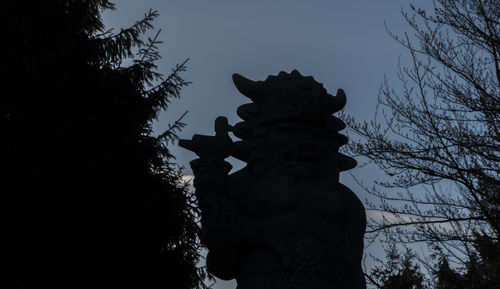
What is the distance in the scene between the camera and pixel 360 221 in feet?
14.7

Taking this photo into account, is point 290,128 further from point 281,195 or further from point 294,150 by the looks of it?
point 281,195

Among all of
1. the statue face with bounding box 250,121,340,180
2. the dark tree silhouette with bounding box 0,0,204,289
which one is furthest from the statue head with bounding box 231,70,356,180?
the dark tree silhouette with bounding box 0,0,204,289

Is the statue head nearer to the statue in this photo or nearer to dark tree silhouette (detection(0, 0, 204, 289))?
the statue

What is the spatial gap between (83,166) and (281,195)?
5821mm

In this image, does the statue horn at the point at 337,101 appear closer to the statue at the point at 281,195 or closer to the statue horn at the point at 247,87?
the statue at the point at 281,195

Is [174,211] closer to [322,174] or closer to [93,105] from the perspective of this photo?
[93,105]

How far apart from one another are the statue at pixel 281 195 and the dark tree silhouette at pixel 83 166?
497 centimetres

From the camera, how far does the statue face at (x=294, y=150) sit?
14.5 feet

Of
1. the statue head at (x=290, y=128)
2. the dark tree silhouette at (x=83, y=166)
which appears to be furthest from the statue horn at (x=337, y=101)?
the dark tree silhouette at (x=83, y=166)

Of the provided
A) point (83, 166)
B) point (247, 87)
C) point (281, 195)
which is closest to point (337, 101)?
point (247, 87)

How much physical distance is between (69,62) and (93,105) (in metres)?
0.90

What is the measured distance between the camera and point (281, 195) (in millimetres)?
4246

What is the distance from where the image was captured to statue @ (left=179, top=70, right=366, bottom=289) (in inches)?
158

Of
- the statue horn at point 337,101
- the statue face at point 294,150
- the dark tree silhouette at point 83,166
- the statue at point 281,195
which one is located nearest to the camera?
the statue at point 281,195
